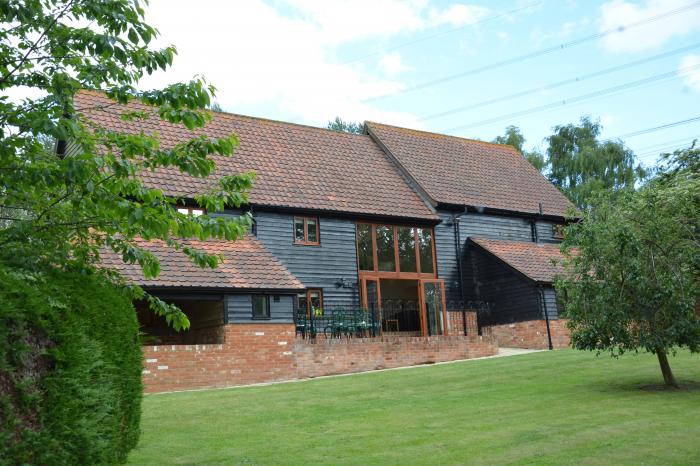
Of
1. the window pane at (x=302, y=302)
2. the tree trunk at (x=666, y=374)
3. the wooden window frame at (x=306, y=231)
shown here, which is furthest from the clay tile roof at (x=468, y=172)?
the tree trunk at (x=666, y=374)

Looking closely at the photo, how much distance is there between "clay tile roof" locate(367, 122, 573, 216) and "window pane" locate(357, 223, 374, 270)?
3275 millimetres

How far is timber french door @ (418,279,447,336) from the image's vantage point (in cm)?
2666

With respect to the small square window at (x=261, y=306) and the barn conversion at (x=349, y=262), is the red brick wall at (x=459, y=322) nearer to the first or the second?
the barn conversion at (x=349, y=262)

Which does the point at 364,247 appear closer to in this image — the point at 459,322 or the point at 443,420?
the point at 459,322

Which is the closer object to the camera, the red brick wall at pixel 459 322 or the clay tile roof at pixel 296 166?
the clay tile roof at pixel 296 166

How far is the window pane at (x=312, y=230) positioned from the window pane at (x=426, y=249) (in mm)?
4233

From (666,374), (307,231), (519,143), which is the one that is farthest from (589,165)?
(666,374)

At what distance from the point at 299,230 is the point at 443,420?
1322 centimetres

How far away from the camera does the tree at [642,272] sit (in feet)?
47.1

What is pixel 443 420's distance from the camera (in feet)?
39.9

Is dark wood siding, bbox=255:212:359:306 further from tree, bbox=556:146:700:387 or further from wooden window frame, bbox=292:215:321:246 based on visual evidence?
tree, bbox=556:146:700:387

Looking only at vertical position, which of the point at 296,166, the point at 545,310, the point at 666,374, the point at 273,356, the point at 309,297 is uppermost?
the point at 296,166

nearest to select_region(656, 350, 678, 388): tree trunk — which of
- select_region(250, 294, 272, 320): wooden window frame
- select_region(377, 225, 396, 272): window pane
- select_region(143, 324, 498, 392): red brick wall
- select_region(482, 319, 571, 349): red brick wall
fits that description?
select_region(143, 324, 498, 392): red brick wall

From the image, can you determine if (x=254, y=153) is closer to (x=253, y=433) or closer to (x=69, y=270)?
(x=253, y=433)
